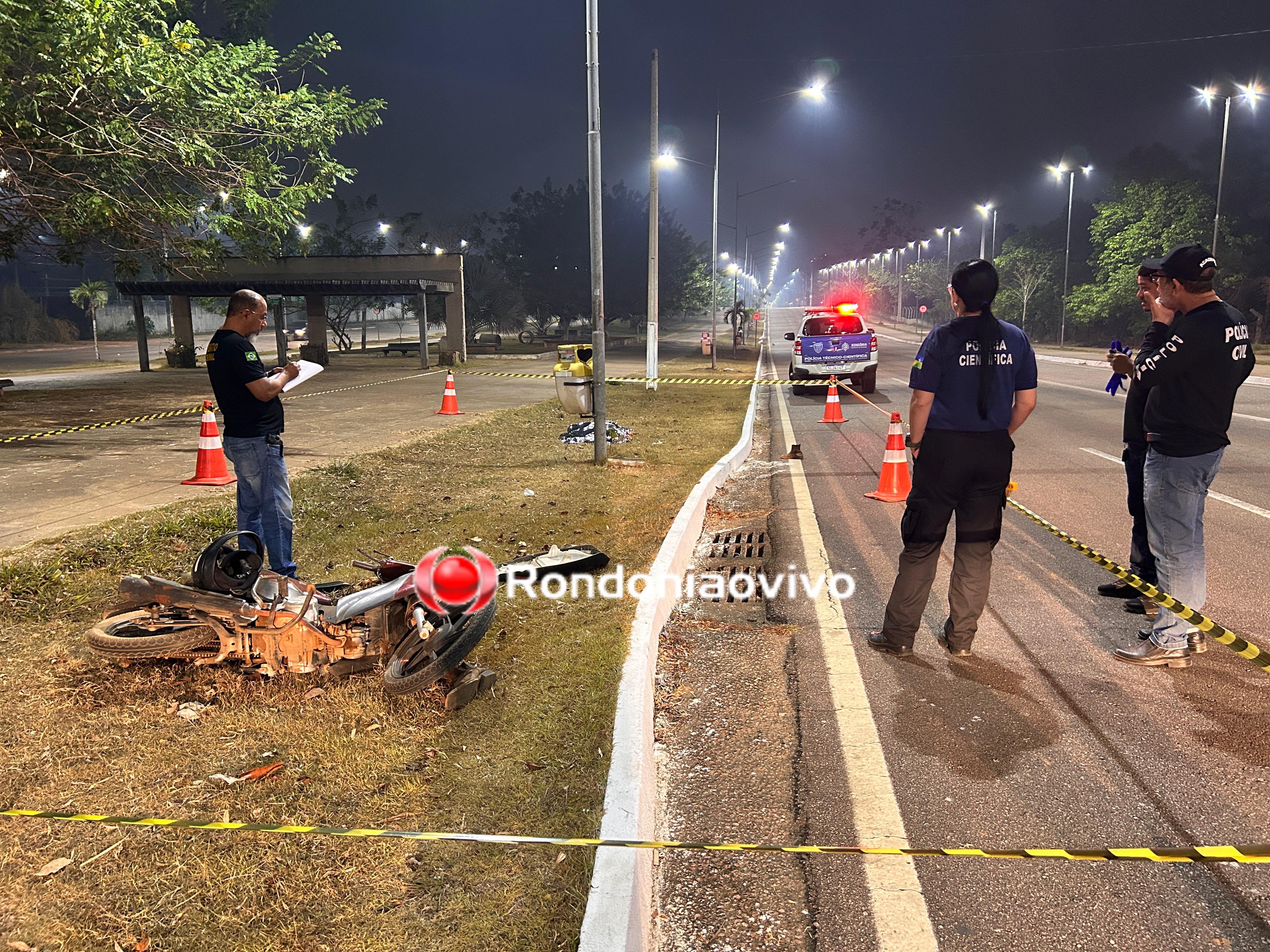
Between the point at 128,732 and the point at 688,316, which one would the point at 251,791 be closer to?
the point at 128,732

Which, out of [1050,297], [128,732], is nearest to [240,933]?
[128,732]

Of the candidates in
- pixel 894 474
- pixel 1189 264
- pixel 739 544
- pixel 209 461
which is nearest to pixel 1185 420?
pixel 1189 264

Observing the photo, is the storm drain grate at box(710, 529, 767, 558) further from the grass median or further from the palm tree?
the palm tree

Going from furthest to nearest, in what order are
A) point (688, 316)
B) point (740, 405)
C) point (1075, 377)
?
1. point (688, 316)
2. point (1075, 377)
3. point (740, 405)

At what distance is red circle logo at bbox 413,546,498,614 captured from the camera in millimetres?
2961

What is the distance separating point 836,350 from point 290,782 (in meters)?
18.5

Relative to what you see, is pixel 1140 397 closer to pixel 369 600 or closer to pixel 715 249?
pixel 369 600

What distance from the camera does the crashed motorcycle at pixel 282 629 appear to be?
3.96 metres

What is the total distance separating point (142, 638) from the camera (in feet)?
13.3

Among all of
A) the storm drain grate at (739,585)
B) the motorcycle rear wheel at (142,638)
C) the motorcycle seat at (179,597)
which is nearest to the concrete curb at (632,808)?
the storm drain grate at (739,585)

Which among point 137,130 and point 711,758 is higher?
Result: point 137,130

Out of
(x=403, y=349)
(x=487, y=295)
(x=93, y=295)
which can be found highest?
(x=487, y=295)

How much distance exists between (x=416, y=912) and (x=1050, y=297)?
61.8m

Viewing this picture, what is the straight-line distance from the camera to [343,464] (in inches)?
408
